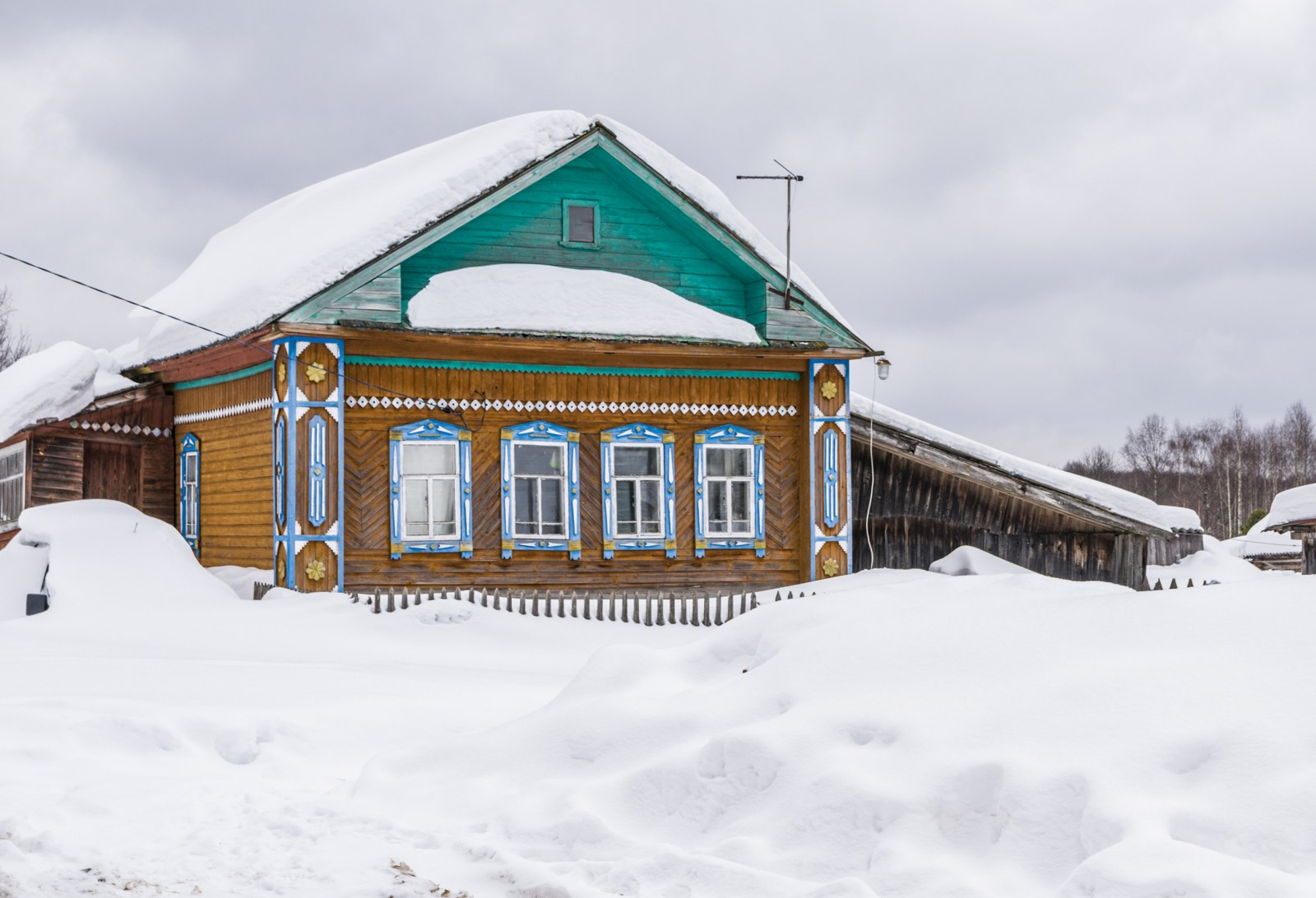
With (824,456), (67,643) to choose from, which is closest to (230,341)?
(67,643)

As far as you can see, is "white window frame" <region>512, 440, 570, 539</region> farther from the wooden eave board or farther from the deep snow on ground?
the deep snow on ground

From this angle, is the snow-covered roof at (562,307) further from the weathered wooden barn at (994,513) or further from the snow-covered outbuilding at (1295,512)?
the snow-covered outbuilding at (1295,512)

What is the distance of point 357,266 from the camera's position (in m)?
16.4

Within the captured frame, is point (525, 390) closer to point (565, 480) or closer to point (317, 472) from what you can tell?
point (565, 480)

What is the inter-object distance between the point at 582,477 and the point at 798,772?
1242cm

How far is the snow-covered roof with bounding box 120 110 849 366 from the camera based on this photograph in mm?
16953

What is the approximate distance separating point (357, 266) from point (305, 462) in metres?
2.51

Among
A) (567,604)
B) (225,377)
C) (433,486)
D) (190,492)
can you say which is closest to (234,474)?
(225,377)

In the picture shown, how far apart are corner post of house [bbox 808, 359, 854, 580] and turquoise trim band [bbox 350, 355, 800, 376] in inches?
19.4

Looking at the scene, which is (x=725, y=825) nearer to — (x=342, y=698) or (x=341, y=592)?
(x=342, y=698)

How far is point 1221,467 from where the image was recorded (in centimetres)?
6975

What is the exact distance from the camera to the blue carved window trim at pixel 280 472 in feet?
53.9

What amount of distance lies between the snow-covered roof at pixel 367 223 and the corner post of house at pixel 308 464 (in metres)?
0.72

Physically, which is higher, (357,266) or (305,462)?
(357,266)
